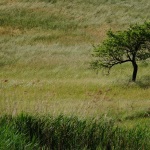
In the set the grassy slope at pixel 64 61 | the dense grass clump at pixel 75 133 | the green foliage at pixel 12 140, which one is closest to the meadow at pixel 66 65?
the grassy slope at pixel 64 61

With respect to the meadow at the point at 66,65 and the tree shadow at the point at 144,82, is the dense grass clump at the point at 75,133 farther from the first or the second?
the tree shadow at the point at 144,82

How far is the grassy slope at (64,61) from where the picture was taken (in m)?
19.2

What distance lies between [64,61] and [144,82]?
1265 centimetres

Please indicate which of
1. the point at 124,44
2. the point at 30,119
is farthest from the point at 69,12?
the point at 30,119

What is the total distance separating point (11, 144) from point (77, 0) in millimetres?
58501

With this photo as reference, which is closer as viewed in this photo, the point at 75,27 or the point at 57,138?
the point at 57,138

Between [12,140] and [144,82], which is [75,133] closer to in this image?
[12,140]

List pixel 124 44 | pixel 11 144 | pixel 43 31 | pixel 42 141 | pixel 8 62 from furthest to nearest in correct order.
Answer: pixel 43 31
pixel 8 62
pixel 124 44
pixel 42 141
pixel 11 144

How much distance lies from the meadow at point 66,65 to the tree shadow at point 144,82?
57mm

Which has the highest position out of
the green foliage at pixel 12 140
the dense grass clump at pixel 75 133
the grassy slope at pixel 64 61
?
the green foliage at pixel 12 140

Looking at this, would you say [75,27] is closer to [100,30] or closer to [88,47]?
[100,30]

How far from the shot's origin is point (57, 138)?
40.0ft

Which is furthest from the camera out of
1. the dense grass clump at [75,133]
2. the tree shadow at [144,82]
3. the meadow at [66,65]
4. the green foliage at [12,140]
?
the tree shadow at [144,82]

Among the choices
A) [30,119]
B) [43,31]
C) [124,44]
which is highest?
[30,119]
